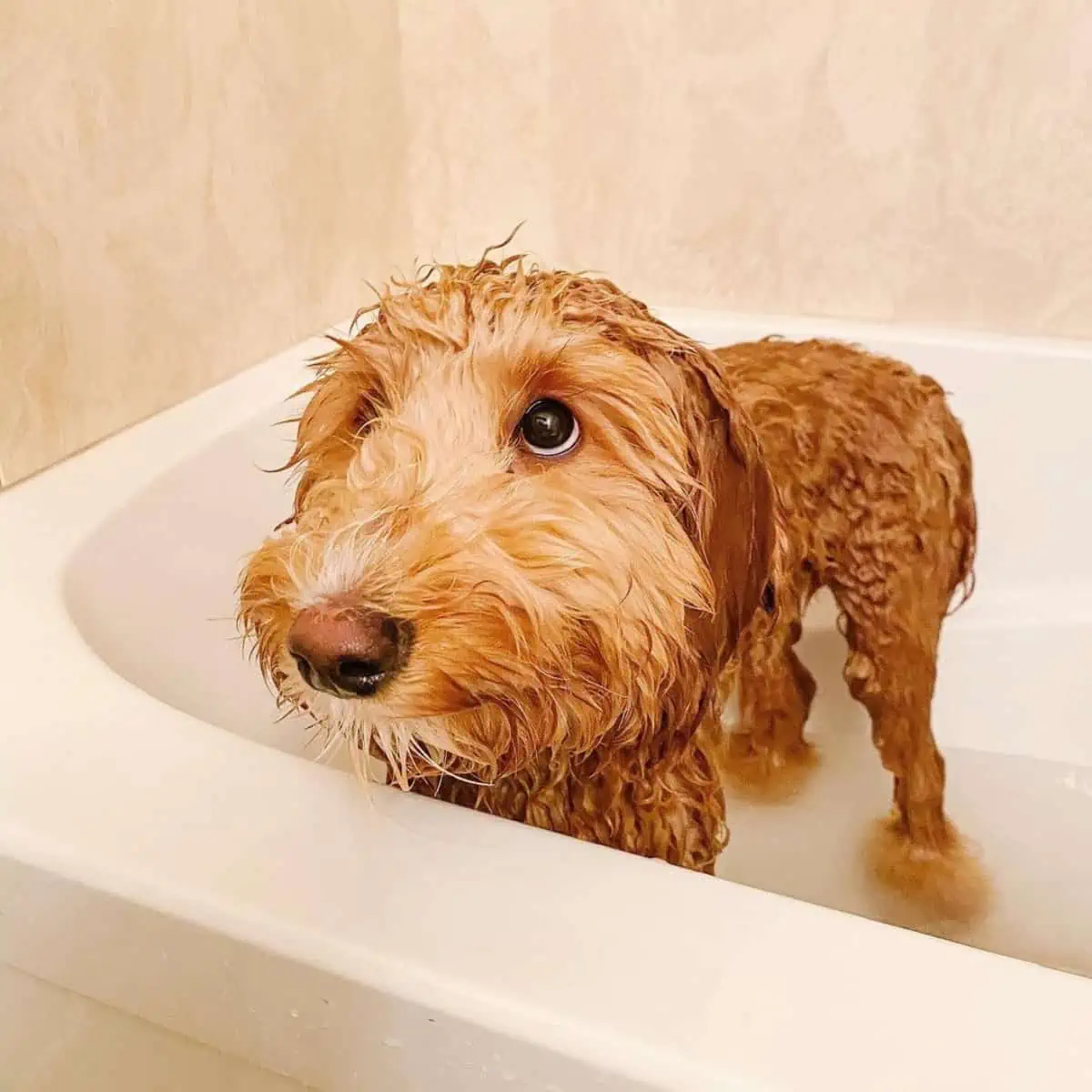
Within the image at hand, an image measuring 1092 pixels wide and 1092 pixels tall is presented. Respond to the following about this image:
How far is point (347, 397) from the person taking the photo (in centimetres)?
94

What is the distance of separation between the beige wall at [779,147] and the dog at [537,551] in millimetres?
678

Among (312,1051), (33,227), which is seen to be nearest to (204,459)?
(33,227)

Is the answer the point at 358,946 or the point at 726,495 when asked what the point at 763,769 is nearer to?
the point at 726,495

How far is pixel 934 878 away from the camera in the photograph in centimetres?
140

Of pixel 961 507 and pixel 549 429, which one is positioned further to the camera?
pixel 961 507

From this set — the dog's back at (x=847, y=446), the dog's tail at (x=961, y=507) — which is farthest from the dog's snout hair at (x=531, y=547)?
the dog's tail at (x=961, y=507)

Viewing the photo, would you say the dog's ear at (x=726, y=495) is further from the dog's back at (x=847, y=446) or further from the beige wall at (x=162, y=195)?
the beige wall at (x=162, y=195)

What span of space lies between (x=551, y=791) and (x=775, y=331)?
100 centimetres

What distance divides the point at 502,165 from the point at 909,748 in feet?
3.89

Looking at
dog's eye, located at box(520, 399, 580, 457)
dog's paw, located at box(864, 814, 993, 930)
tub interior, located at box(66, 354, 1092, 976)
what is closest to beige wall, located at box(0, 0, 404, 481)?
tub interior, located at box(66, 354, 1092, 976)

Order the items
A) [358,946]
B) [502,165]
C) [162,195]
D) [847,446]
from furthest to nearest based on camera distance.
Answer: [502,165] → [162,195] → [847,446] → [358,946]

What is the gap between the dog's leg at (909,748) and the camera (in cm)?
129

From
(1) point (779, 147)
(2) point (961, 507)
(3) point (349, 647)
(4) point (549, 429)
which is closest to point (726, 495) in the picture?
(4) point (549, 429)

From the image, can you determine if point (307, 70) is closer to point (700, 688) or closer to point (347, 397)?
point (347, 397)
